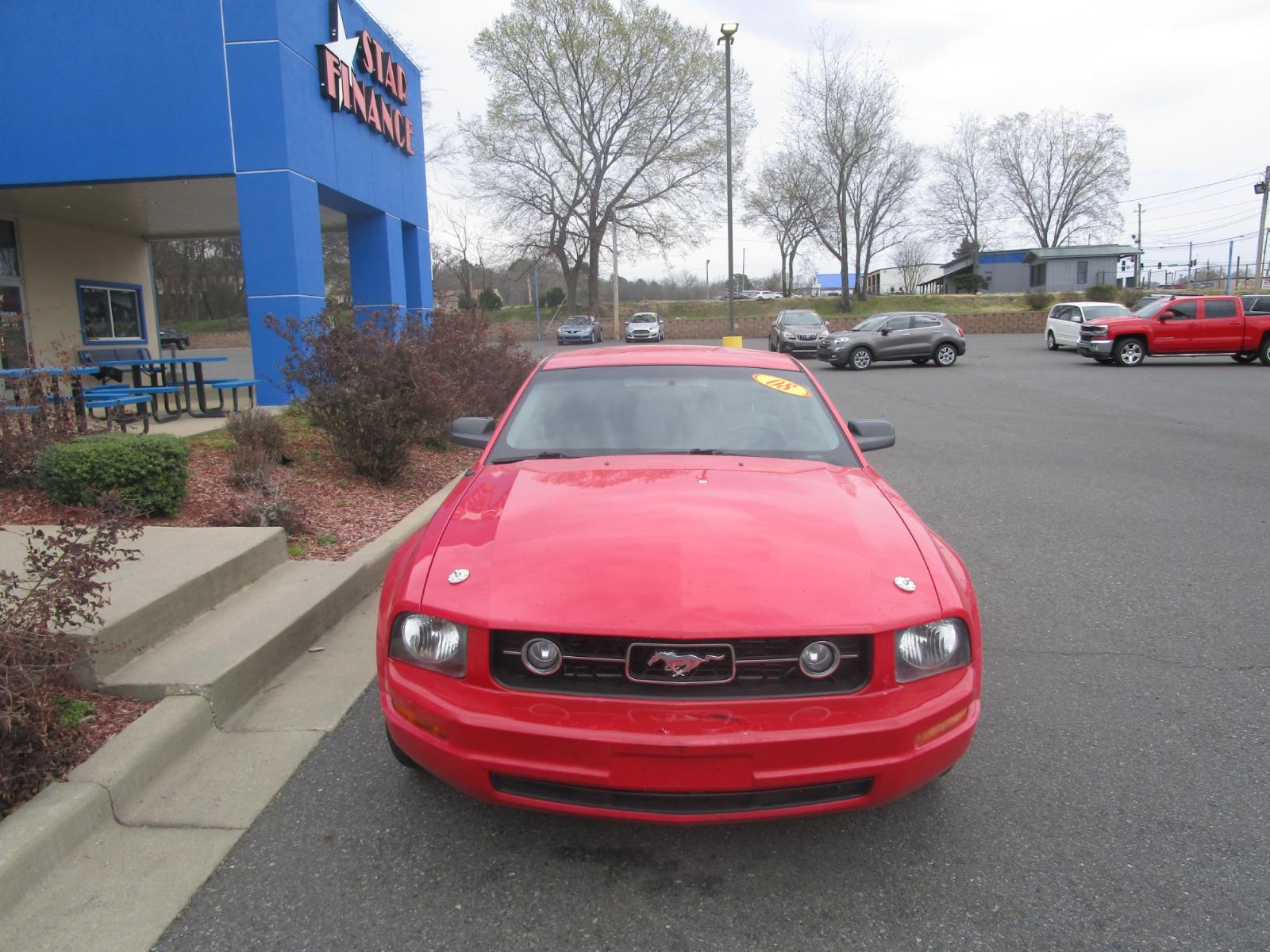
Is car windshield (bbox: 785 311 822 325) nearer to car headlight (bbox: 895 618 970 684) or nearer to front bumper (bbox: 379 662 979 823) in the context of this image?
car headlight (bbox: 895 618 970 684)

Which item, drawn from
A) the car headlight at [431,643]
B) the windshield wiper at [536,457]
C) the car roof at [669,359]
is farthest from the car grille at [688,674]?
the car roof at [669,359]

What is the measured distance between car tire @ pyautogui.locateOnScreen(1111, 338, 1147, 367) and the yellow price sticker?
73.3 ft

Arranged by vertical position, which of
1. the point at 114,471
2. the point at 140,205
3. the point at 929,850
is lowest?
the point at 929,850

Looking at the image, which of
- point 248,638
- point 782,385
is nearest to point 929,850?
point 782,385

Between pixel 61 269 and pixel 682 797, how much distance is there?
17.2 metres

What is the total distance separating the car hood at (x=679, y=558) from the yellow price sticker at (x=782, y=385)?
3.00 feet

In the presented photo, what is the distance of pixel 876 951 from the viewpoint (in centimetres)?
216

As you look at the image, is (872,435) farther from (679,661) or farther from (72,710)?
(72,710)

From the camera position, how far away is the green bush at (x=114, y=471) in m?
5.14

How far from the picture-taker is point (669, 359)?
4234mm

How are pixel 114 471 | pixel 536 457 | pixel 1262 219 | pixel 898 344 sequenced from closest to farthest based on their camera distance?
pixel 536 457 < pixel 114 471 < pixel 898 344 < pixel 1262 219

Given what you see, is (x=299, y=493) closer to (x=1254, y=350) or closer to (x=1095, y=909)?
(x=1095, y=909)

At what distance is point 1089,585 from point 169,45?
12.2m

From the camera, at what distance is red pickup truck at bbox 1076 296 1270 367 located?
72.4ft
